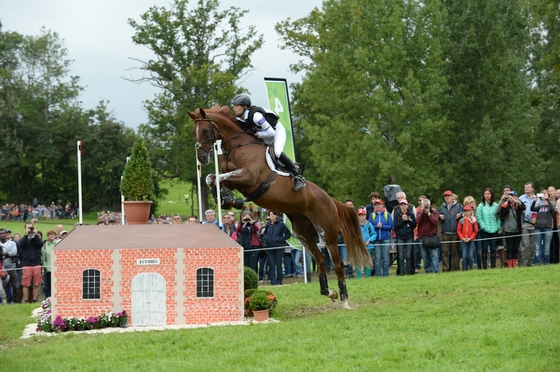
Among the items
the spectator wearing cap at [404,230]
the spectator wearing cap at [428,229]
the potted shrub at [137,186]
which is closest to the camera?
the potted shrub at [137,186]

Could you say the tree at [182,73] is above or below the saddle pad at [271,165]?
above

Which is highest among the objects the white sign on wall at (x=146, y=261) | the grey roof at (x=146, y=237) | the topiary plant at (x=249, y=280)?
the grey roof at (x=146, y=237)

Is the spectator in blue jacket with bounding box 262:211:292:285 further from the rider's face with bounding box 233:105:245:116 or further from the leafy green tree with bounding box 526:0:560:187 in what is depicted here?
the leafy green tree with bounding box 526:0:560:187

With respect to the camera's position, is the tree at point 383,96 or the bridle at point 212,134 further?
the tree at point 383,96

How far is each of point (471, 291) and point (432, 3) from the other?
2280cm

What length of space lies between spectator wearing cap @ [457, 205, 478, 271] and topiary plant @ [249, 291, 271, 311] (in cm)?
696

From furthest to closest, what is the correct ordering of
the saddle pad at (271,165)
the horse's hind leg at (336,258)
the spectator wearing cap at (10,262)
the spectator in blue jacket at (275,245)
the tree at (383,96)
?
the tree at (383,96), the spectator in blue jacket at (275,245), the spectator wearing cap at (10,262), the horse's hind leg at (336,258), the saddle pad at (271,165)

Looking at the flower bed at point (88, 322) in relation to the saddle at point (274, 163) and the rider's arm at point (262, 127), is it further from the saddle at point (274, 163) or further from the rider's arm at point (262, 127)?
the rider's arm at point (262, 127)

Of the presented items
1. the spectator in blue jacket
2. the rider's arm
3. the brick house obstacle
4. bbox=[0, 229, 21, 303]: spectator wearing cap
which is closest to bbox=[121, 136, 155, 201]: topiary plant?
the brick house obstacle

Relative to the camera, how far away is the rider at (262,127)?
405 inches

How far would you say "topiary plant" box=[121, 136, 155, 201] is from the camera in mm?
11195

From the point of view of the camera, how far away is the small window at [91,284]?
10.4 metres

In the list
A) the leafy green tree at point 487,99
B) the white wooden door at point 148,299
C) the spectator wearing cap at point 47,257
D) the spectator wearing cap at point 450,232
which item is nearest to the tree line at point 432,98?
the leafy green tree at point 487,99

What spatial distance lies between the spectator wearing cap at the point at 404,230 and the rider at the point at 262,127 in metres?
6.14
